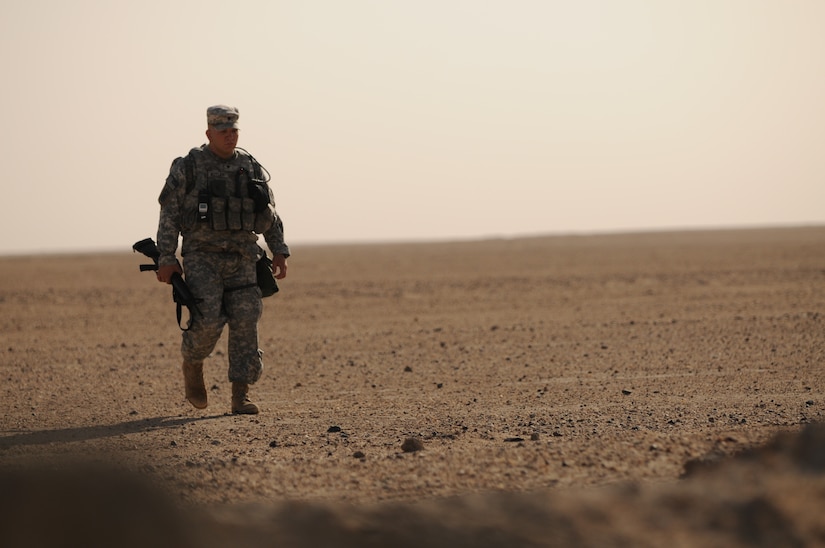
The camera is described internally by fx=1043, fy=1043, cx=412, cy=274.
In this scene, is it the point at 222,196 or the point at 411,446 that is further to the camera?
the point at 222,196

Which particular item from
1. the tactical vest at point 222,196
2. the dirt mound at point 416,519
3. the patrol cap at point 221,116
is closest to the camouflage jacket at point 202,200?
the tactical vest at point 222,196

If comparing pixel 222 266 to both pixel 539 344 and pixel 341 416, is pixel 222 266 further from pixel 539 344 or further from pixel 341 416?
pixel 539 344

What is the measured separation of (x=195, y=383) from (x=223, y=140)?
1.64 metres

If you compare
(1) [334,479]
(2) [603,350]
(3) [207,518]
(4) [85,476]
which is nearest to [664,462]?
(1) [334,479]

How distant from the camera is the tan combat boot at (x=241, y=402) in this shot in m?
7.11

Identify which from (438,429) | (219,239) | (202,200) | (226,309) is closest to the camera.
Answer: (438,429)

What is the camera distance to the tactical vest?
6.75 m

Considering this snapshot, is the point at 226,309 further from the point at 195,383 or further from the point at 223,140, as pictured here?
the point at 223,140

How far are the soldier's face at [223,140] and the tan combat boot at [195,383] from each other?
1.42 m

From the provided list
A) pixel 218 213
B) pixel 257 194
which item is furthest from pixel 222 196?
pixel 257 194

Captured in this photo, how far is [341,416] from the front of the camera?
22.8 ft

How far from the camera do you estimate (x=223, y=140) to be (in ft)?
22.4

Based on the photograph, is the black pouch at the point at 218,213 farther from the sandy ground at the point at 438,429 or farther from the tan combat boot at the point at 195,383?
the sandy ground at the point at 438,429

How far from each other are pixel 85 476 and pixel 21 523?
268mm
